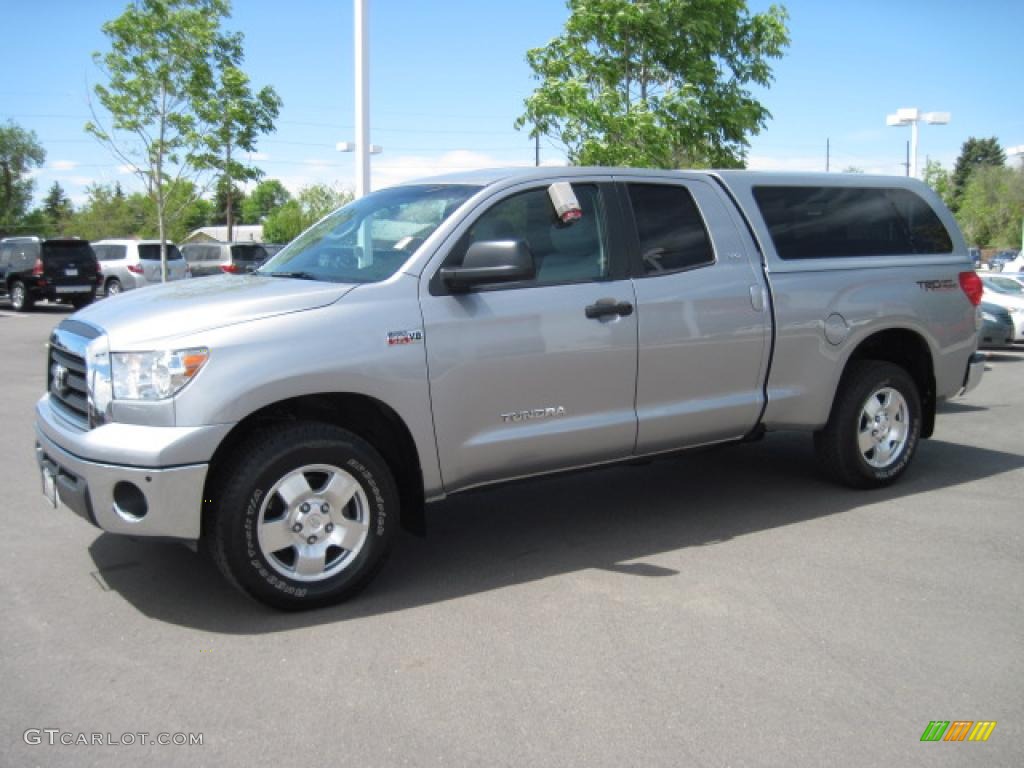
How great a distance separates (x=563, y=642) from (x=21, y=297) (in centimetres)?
2464

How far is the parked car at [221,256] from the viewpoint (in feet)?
91.2

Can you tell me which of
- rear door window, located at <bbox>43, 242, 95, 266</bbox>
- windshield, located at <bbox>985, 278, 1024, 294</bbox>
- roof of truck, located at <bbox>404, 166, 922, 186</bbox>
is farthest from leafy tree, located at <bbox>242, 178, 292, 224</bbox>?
roof of truck, located at <bbox>404, 166, 922, 186</bbox>

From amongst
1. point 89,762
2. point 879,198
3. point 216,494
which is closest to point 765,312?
point 879,198

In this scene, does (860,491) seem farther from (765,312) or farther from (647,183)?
(647,183)

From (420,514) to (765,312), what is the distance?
233 cm

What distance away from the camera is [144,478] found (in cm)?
382

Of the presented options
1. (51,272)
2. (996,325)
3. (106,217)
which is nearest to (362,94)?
(996,325)

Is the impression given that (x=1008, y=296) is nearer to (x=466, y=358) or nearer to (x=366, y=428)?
(x=466, y=358)

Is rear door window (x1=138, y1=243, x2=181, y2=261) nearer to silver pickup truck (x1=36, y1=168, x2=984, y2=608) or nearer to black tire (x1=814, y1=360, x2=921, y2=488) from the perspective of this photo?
silver pickup truck (x1=36, y1=168, x2=984, y2=608)

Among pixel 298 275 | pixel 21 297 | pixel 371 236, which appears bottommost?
pixel 21 297

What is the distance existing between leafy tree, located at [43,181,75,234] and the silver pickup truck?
81.9 metres

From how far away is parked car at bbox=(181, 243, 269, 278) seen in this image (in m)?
27.8

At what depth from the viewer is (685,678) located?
11.8ft

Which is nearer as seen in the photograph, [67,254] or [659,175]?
[659,175]
